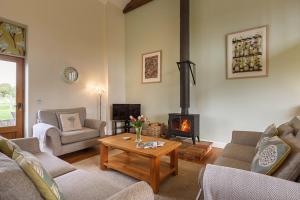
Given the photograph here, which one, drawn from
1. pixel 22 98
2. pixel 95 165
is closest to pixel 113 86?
pixel 22 98

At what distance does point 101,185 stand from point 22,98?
3.42 m

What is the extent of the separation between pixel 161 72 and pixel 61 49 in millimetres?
2669

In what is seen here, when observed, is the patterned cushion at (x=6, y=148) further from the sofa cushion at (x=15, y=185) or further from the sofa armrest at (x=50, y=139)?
the sofa armrest at (x=50, y=139)

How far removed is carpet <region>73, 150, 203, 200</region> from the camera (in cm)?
198

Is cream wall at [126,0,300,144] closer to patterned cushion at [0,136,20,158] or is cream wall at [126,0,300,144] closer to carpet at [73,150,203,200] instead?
carpet at [73,150,203,200]

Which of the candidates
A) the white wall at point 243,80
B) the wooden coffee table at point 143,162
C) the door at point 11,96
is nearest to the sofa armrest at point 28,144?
the wooden coffee table at point 143,162

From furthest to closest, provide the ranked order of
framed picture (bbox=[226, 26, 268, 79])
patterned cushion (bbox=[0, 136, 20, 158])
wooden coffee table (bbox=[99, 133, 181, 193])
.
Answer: framed picture (bbox=[226, 26, 268, 79])
wooden coffee table (bbox=[99, 133, 181, 193])
patterned cushion (bbox=[0, 136, 20, 158])

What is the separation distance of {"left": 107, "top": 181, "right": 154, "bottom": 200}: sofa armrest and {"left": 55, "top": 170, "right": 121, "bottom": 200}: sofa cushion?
30 centimetres

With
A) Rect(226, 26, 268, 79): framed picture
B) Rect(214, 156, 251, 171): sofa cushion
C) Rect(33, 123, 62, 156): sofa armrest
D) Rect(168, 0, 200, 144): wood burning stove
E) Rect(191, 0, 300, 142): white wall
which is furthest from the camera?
Rect(168, 0, 200, 144): wood burning stove

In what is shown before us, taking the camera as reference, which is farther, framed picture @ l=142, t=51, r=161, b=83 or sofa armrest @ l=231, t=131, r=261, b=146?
framed picture @ l=142, t=51, r=161, b=83

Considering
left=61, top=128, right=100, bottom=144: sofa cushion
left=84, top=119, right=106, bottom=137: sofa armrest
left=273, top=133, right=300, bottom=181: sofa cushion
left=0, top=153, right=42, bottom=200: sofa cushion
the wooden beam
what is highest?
the wooden beam

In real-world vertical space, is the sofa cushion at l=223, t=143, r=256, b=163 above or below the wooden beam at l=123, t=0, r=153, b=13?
below

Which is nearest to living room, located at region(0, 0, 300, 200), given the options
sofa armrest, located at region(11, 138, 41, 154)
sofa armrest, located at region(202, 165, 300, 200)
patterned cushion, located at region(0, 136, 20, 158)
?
sofa armrest, located at region(11, 138, 41, 154)

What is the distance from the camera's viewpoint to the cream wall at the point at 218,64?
127 inches
